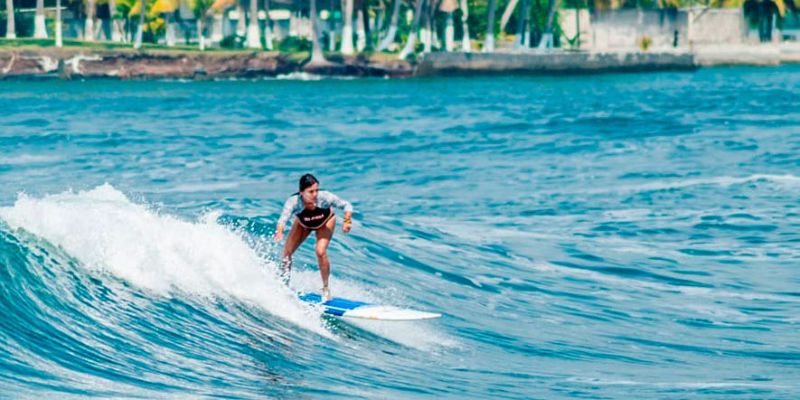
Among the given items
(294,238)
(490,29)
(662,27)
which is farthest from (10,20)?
(294,238)

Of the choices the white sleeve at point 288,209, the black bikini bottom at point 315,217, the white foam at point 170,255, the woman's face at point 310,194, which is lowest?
the white foam at point 170,255

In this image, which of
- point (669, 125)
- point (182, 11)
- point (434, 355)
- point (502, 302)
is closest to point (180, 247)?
point (434, 355)

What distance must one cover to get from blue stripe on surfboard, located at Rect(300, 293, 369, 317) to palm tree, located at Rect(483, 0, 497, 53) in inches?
3355

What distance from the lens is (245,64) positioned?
9800cm

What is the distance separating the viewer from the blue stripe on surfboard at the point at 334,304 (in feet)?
52.9

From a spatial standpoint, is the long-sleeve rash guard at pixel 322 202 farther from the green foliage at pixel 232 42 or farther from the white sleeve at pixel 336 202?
the green foliage at pixel 232 42

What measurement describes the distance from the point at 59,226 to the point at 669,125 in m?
39.0

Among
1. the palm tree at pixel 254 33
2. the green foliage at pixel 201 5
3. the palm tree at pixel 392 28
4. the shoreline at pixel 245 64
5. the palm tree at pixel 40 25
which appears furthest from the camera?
the palm tree at pixel 40 25

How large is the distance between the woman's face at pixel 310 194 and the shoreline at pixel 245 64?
82.7 metres

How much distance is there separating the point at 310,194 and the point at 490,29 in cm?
8861

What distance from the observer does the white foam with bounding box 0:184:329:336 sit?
16844 millimetres

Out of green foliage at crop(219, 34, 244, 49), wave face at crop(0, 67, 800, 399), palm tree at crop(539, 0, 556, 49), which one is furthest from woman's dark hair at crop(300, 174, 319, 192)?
palm tree at crop(539, 0, 556, 49)

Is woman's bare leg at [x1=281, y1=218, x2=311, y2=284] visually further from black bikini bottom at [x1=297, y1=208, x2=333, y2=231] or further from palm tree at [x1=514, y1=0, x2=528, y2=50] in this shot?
palm tree at [x1=514, y1=0, x2=528, y2=50]

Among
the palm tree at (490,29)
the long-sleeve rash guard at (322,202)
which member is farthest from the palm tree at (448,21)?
the long-sleeve rash guard at (322,202)
